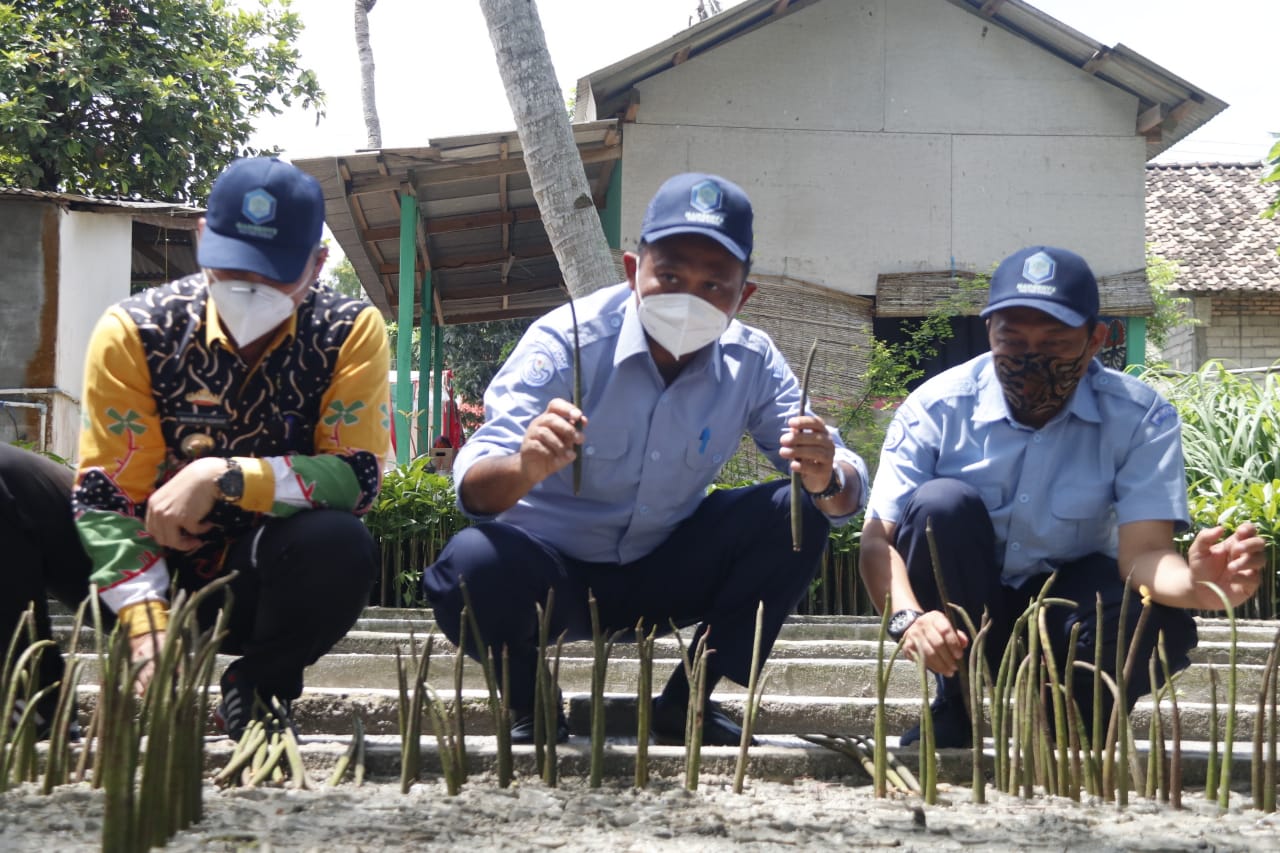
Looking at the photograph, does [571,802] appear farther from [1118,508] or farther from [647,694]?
[1118,508]

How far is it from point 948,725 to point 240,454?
166cm

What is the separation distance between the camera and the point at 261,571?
275 cm

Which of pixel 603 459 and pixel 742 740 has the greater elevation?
pixel 603 459

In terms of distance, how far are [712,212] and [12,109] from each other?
13.4 m

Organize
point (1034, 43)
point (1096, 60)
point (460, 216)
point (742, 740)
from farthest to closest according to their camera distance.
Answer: point (460, 216) → point (1034, 43) → point (1096, 60) → point (742, 740)

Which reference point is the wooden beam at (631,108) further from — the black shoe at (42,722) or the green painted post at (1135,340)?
the black shoe at (42,722)

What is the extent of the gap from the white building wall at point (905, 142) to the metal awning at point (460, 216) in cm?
119

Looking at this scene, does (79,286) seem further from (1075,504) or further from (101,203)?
(1075,504)

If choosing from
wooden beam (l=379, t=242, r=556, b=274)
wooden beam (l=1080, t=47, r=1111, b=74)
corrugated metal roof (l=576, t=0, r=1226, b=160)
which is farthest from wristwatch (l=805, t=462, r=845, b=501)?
wooden beam (l=379, t=242, r=556, b=274)

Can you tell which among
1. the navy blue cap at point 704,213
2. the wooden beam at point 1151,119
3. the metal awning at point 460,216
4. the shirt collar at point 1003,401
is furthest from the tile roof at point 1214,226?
the navy blue cap at point 704,213

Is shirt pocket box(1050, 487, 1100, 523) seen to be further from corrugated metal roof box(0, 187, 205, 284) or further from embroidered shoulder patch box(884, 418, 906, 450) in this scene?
corrugated metal roof box(0, 187, 205, 284)

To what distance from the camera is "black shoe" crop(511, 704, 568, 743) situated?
278 centimetres

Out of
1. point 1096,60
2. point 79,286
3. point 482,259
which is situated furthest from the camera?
point 79,286

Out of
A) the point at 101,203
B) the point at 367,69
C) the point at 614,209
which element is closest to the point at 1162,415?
the point at 614,209
